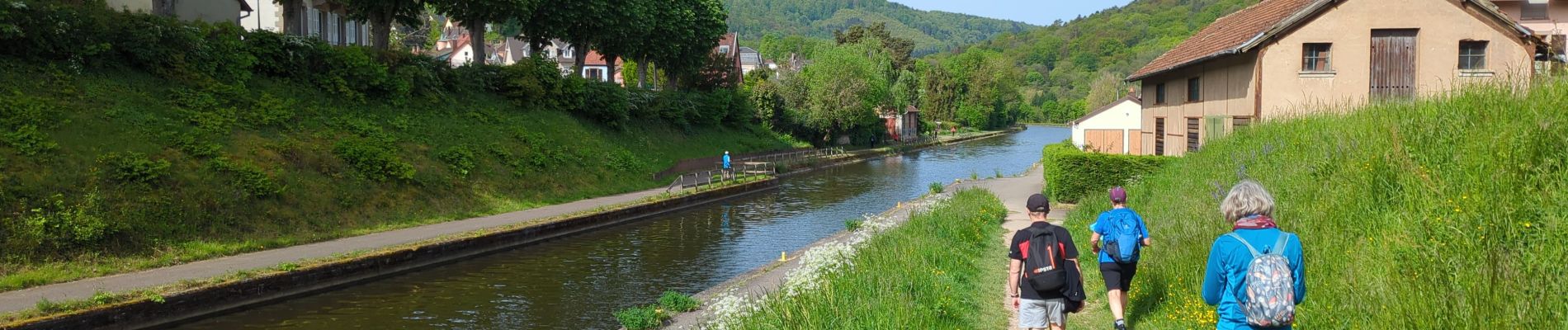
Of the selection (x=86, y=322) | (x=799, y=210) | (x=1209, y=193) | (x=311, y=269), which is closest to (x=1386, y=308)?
(x=1209, y=193)

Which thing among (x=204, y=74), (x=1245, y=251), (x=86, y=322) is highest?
(x=204, y=74)

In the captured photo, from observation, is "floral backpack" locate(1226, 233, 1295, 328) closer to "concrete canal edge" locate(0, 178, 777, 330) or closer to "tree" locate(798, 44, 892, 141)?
"concrete canal edge" locate(0, 178, 777, 330)

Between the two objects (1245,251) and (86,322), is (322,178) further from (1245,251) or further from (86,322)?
(1245,251)

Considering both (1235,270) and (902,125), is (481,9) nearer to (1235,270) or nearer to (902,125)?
(1235,270)

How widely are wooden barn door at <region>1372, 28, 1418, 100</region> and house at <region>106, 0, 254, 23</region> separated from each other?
29351 mm

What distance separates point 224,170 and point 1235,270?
66.0ft

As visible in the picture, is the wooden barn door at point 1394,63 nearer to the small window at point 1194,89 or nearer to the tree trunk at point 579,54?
the small window at point 1194,89

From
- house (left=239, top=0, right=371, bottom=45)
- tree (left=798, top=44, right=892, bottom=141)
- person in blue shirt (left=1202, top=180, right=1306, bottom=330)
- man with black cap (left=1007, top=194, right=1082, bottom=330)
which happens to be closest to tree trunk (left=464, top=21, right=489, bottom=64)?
house (left=239, top=0, right=371, bottom=45)

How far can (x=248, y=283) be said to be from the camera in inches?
588

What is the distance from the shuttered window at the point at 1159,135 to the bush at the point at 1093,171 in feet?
24.3

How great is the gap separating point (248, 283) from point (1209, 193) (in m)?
14.5

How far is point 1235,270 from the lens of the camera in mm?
5320

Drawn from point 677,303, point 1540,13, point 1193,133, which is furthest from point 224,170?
point 1540,13

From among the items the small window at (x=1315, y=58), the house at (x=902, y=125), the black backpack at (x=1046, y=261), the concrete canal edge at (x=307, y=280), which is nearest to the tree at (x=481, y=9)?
the concrete canal edge at (x=307, y=280)
